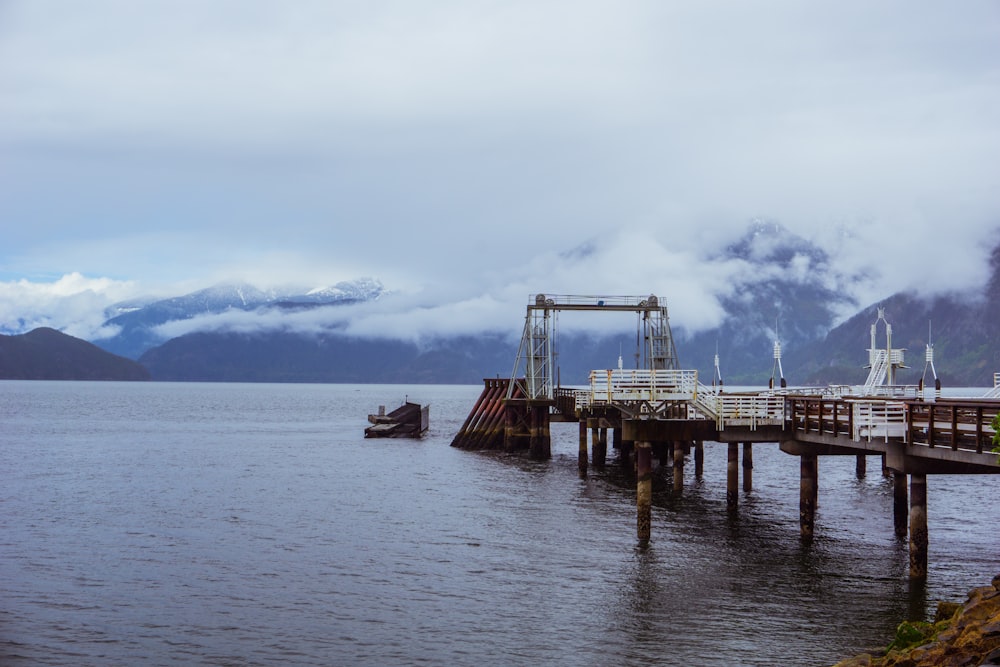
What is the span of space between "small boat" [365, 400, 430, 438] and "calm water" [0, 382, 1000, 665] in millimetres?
36036

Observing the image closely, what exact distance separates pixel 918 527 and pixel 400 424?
72.4 meters

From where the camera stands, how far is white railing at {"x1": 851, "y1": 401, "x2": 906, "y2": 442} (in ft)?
96.8

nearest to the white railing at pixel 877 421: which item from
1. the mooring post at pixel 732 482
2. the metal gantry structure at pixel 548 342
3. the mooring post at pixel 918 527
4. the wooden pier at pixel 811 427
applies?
the wooden pier at pixel 811 427

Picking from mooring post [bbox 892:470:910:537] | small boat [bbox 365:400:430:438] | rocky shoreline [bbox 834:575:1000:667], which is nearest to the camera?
rocky shoreline [bbox 834:575:1000:667]

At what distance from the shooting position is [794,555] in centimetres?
3406

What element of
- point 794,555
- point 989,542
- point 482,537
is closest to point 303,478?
point 482,537

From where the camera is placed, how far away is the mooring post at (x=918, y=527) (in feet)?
95.7

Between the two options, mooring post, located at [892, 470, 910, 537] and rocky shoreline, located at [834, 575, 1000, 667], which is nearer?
rocky shoreline, located at [834, 575, 1000, 667]

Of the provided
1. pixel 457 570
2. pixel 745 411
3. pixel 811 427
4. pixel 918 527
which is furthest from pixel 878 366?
pixel 457 570

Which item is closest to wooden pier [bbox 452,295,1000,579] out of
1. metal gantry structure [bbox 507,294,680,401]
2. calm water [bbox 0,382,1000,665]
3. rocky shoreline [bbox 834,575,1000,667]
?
calm water [bbox 0,382,1000,665]

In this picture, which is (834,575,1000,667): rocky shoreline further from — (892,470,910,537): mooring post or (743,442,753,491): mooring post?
(743,442,753,491): mooring post

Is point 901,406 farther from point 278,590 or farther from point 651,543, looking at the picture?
point 278,590

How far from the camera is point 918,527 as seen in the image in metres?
29.4

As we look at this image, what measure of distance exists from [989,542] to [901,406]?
10.6 m
